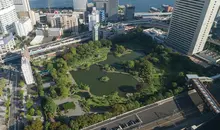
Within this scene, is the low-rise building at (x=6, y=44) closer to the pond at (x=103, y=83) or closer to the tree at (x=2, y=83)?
the tree at (x=2, y=83)

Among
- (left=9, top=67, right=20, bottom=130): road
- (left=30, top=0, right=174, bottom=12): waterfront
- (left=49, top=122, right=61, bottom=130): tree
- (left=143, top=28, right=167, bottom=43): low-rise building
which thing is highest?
(left=30, top=0, right=174, bottom=12): waterfront

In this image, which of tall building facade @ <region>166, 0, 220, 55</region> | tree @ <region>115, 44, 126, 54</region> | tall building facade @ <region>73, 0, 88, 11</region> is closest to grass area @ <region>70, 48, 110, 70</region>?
tree @ <region>115, 44, 126, 54</region>

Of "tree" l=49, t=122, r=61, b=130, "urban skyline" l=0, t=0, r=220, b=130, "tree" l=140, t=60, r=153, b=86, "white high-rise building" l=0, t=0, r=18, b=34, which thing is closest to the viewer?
"tree" l=49, t=122, r=61, b=130

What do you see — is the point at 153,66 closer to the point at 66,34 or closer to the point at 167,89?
the point at 167,89

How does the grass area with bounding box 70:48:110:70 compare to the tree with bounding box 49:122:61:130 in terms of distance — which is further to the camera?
the grass area with bounding box 70:48:110:70

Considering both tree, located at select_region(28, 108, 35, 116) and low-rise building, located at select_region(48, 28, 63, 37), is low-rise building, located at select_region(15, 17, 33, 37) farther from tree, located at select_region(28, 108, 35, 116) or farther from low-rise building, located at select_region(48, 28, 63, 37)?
tree, located at select_region(28, 108, 35, 116)
